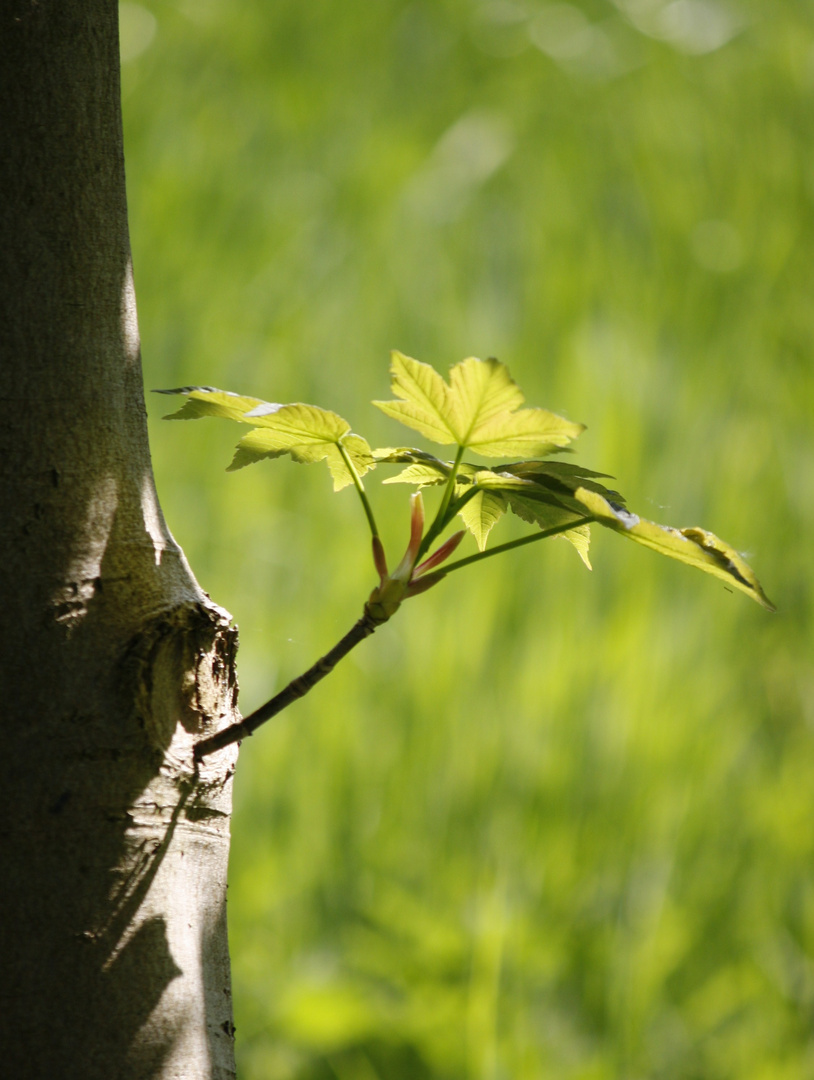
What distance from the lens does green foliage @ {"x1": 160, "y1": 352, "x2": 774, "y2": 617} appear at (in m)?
0.29

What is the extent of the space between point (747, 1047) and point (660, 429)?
1.01 m

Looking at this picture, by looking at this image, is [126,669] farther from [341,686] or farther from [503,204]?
[503,204]

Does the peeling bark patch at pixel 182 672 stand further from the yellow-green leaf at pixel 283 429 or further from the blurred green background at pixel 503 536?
the blurred green background at pixel 503 536

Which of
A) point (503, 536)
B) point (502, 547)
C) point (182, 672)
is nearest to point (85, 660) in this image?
point (182, 672)

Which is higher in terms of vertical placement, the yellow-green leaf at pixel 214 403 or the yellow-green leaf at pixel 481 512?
the yellow-green leaf at pixel 214 403

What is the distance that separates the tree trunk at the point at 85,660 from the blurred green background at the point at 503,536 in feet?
3.07

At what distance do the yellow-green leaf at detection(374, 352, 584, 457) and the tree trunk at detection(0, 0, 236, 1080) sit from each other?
0.10 meters

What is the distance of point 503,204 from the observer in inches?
71.8

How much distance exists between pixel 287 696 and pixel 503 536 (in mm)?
1324

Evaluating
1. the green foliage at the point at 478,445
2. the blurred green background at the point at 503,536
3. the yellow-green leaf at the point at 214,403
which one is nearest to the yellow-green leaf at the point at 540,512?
the green foliage at the point at 478,445

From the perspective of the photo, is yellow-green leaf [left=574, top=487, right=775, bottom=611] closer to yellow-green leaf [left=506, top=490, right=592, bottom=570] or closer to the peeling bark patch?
yellow-green leaf [left=506, top=490, right=592, bottom=570]

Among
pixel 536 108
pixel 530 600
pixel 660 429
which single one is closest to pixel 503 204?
pixel 536 108

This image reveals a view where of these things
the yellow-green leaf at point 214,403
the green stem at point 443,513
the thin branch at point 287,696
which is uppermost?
the yellow-green leaf at point 214,403

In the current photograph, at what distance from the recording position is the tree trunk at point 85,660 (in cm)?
28
